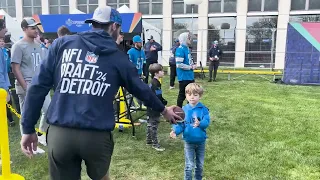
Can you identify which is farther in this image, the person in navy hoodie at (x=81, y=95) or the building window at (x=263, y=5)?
the building window at (x=263, y=5)

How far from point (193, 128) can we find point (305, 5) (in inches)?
825

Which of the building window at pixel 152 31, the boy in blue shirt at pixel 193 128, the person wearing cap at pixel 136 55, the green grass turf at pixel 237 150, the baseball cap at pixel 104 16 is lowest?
the green grass turf at pixel 237 150

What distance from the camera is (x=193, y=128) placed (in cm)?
339

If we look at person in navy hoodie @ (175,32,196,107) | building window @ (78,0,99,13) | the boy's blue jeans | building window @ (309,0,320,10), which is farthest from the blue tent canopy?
building window @ (309,0,320,10)

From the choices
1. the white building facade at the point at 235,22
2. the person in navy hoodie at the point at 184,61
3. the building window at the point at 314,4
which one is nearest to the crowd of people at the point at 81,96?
the person in navy hoodie at the point at 184,61

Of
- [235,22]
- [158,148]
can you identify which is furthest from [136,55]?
[235,22]

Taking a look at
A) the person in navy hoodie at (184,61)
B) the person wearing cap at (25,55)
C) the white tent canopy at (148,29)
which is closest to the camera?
the person wearing cap at (25,55)

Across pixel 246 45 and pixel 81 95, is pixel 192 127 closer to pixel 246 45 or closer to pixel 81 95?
pixel 81 95

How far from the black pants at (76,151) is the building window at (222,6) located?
2172 cm

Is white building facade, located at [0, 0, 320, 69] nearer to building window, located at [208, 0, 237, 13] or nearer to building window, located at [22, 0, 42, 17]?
building window, located at [208, 0, 237, 13]

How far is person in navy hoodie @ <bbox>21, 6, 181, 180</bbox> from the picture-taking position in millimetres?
2080

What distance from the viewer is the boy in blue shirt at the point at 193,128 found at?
3.38 metres

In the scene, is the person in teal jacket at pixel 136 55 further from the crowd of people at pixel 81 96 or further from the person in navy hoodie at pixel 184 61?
the crowd of people at pixel 81 96

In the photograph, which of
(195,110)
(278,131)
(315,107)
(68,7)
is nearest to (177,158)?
(195,110)
